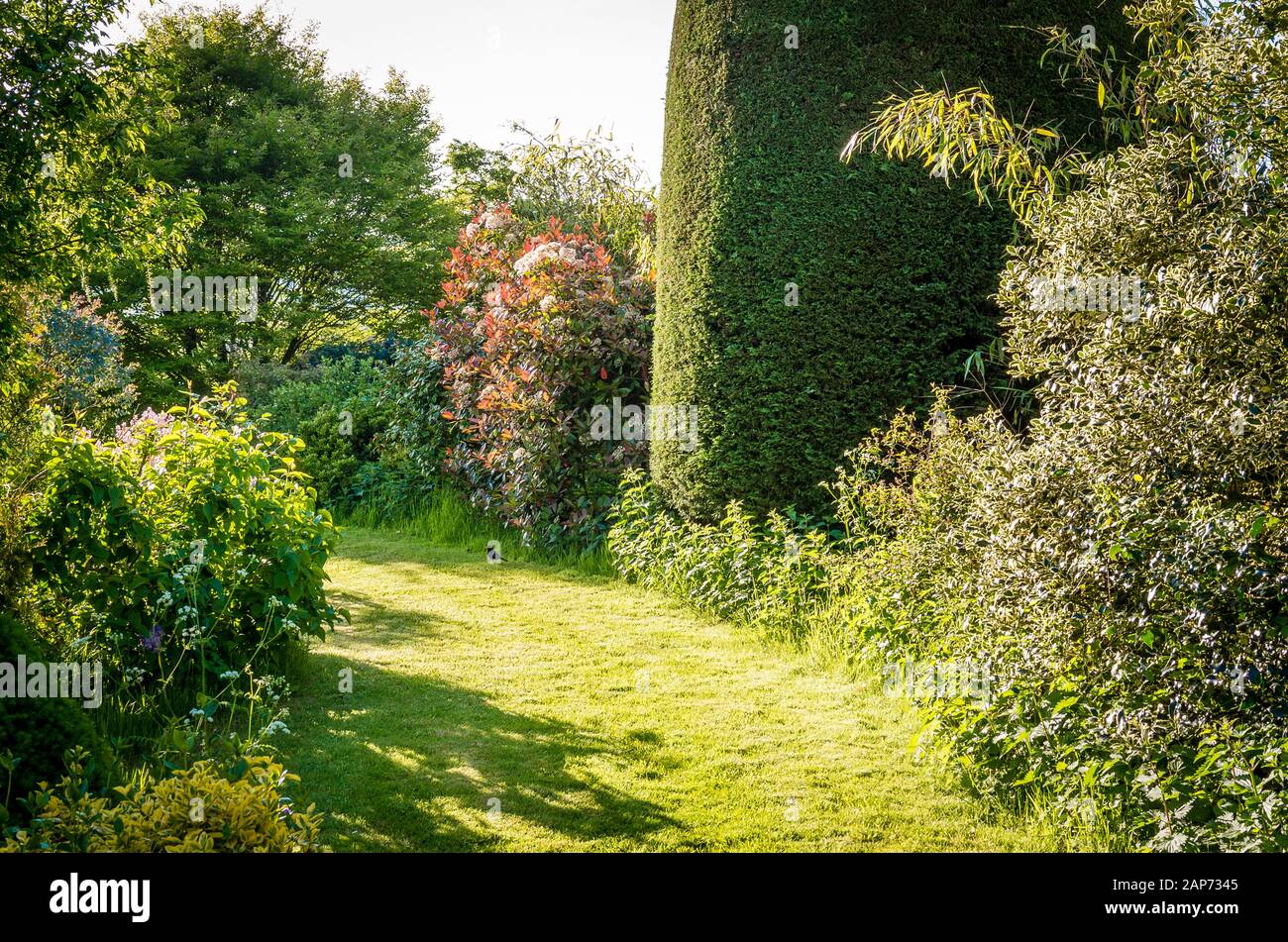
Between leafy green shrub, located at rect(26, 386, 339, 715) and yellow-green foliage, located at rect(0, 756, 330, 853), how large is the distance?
1.88 meters

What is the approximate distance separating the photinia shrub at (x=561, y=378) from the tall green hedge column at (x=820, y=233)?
1.71 metres

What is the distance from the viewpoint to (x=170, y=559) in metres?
5.09

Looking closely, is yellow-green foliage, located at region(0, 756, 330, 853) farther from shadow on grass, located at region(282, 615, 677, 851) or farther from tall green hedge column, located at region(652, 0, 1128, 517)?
tall green hedge column, located at region(652, 0, 1128, 517)

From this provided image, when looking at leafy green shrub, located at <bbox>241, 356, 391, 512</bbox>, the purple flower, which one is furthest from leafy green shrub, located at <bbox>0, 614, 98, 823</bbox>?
leafy green shrub, located at <bbox>241, 356, 391, 512</bbox>

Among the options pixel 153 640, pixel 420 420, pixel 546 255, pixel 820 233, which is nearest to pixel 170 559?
pixel 153 640

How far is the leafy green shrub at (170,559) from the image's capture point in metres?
4.73

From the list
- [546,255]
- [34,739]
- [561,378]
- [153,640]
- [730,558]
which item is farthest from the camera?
[546,255]

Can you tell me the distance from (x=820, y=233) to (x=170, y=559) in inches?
199

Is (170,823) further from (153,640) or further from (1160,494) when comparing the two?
(1160,494)

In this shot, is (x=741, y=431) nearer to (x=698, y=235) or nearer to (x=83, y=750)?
(x=698, y=235)

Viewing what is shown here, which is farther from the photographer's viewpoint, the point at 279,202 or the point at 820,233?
the point at 279,202

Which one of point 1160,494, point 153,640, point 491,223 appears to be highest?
point 491,223

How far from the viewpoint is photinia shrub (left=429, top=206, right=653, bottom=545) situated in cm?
974
